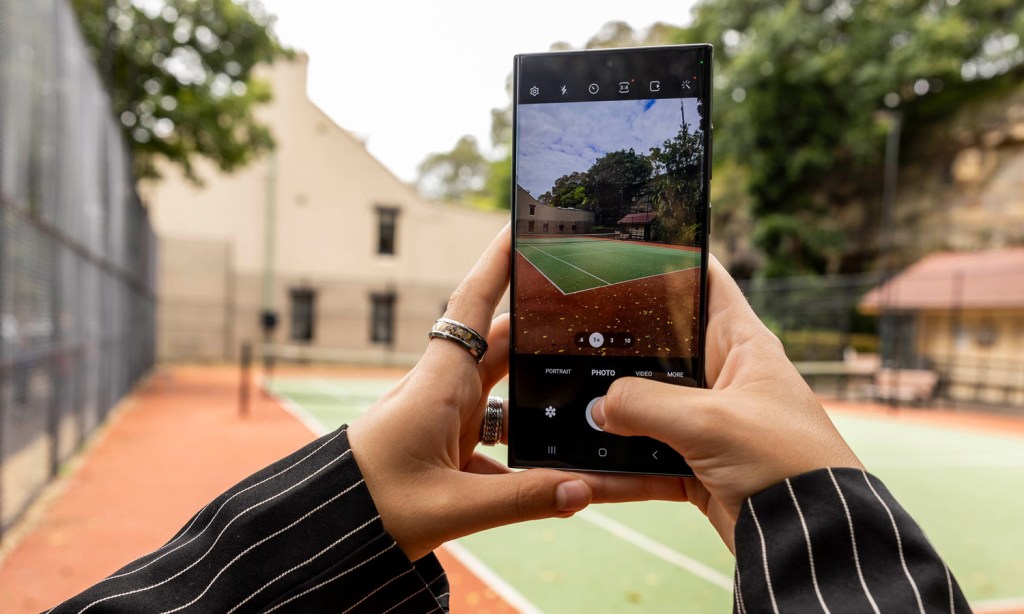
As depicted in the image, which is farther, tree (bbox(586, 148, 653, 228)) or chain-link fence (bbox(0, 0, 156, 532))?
chain-link fence (bbox(0, 0, 156, 532))

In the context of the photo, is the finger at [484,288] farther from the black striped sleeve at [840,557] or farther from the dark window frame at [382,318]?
the dark window frame at [382,318]

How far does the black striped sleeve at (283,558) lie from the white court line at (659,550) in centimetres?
297

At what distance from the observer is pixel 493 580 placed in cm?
333

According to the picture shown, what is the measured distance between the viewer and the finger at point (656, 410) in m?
0.66

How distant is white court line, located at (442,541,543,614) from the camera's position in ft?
9.91

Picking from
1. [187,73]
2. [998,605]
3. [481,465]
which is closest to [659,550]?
[998,605]

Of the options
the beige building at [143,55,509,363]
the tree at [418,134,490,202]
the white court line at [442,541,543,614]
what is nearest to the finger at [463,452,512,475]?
the tree at [418,134,490,202]

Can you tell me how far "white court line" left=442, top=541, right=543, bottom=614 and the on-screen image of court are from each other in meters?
2.42

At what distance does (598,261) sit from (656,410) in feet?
0.62

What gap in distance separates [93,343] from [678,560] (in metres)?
5.16

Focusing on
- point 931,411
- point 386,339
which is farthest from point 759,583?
point 386,339

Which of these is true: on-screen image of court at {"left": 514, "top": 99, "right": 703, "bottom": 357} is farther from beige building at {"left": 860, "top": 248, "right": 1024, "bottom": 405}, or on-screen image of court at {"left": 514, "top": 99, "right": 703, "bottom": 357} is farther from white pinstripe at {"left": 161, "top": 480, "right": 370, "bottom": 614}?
beige building at {"left": 860, "top": 248, "right": 1024, "bottom": 405}

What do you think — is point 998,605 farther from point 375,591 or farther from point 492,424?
point 375,591

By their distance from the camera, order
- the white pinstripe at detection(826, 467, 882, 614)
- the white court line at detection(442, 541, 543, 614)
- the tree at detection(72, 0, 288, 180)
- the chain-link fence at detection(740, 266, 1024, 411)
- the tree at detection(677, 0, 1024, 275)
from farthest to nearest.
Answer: the tree at detection(677, 0, 1024, 275) → the chain-link fence at detection(740, 266, 1024, 411) → the tree at detection(72, 0, 288, 180) → the white court line at detection(442, 541, 543, 614) → the white pinstripe at detection(826, 467, 882, 614)
